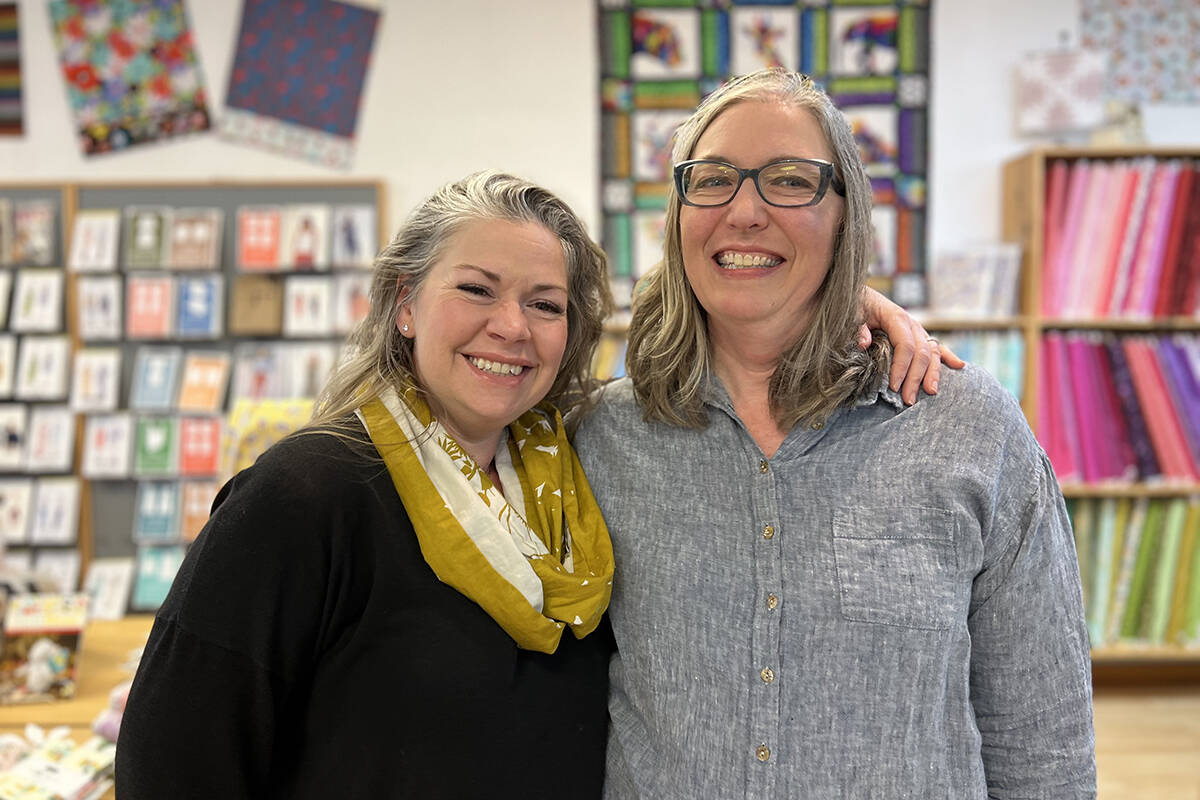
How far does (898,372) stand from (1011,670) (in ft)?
1.51

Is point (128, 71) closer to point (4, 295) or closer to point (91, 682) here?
point (4, 295)

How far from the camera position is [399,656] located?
48.3 inches

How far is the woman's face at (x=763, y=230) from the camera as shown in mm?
1344

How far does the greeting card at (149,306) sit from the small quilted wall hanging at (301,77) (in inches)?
27.9

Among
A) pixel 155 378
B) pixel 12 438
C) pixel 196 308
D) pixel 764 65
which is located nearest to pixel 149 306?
pixel 196 308

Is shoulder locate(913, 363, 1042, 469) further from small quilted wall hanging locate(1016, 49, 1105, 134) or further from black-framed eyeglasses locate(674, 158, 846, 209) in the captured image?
small quilted wall hanging locate(1016, 49, 1105, 134)

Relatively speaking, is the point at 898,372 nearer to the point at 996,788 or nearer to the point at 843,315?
the point at 843,315

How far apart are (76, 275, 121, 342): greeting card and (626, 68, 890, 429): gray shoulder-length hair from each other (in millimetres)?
3199

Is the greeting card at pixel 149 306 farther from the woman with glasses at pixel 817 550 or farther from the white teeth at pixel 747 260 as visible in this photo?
the white teeth at pixel 747 260

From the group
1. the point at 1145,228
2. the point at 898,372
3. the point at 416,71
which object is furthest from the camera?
the point at 416,71

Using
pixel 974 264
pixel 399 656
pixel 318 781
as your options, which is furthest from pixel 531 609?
pixel 974 264

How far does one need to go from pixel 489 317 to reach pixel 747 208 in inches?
16.4

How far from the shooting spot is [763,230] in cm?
135

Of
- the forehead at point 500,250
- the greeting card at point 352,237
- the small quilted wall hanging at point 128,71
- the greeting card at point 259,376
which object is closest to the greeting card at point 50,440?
the greeting card at point 259,376
